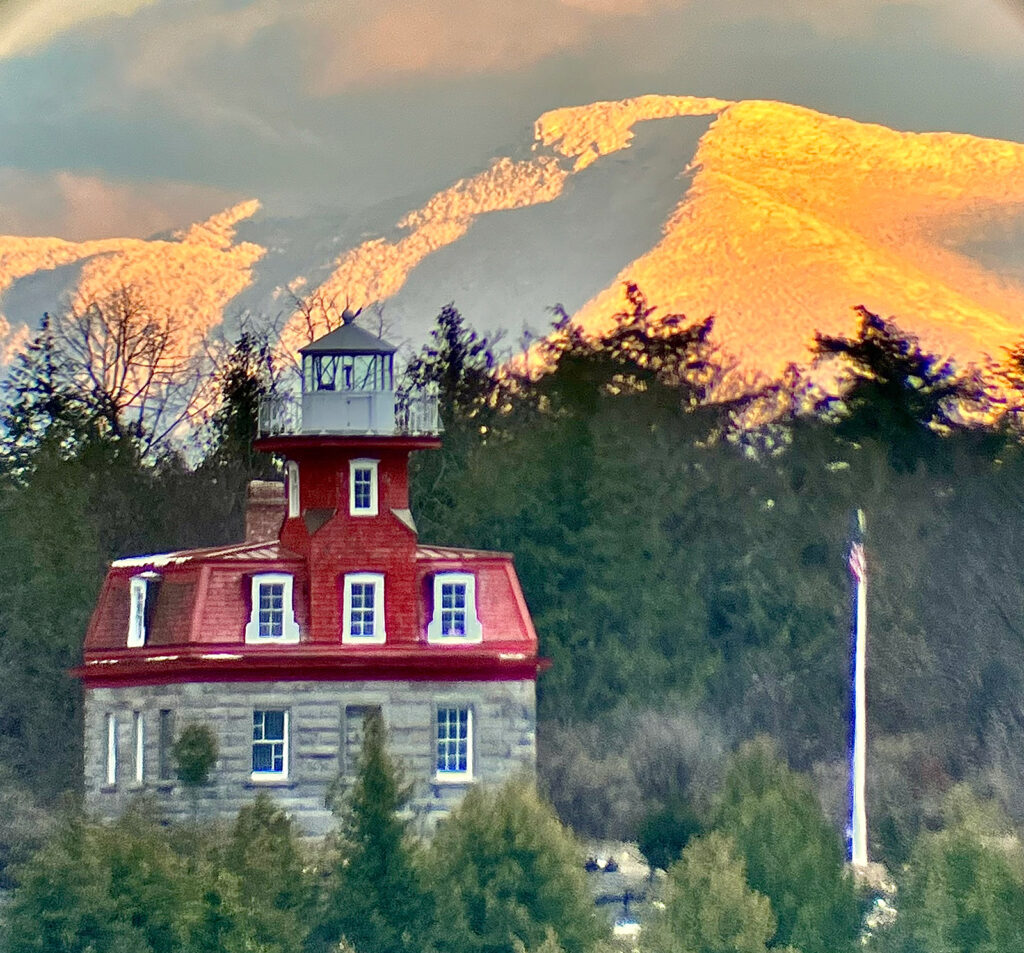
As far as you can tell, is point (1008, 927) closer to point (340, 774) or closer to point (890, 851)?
point (890, 851)

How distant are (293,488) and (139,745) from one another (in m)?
1.94

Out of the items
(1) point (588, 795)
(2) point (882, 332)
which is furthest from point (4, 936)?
(2) point (882, 332)

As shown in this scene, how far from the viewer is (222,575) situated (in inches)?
666

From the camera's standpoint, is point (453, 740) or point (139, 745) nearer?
point (453, 740)

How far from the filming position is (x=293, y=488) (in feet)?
55.9

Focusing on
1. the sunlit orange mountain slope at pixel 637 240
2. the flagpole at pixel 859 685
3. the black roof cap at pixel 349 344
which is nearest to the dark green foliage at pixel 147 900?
the black roof cap at pixel 349 344

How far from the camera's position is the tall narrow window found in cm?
1698

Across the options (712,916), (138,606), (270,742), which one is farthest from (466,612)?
(712,916)

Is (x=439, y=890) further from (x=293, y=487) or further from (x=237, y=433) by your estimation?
(x=237, y=433)

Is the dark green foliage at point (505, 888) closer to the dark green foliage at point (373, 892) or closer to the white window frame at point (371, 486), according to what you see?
the dark green foliage at point (373, 892)

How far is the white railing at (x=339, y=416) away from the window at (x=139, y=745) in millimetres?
2051

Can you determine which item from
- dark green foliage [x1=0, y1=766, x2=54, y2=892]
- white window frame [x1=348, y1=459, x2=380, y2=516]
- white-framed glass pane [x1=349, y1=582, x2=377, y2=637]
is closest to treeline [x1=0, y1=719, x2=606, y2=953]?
white-framed glass pane [x1=349, y1=582, x2=377, y2=637]

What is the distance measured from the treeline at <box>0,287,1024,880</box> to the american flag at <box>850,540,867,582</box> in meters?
0.10

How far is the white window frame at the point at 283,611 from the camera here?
55.0ft
